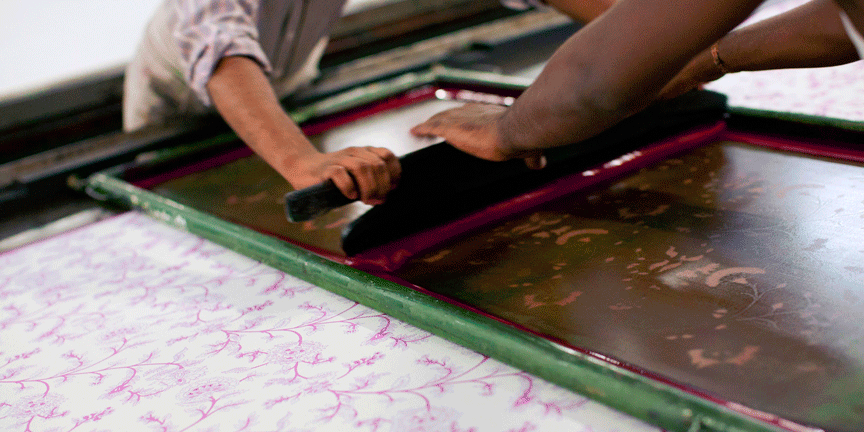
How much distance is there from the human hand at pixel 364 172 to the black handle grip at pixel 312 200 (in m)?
0.01

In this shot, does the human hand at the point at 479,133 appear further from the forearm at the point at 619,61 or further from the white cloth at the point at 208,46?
the white cloth at the point at 208,46

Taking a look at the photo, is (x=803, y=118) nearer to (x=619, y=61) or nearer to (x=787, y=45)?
(x=787, y=45)

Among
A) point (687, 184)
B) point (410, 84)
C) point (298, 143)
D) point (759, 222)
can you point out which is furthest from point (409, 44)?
point (759, 222)

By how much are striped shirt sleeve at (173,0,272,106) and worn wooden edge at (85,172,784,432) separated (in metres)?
0.39

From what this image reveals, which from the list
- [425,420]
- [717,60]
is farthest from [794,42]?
[425,420]

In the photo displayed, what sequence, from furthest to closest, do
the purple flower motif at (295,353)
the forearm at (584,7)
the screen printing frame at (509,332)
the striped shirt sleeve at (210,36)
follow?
the forearm at (584,7) < the striped shirt sleeve at (210,36) < the purple flower motif at (295,353) < the screen printing frame at (509,332)

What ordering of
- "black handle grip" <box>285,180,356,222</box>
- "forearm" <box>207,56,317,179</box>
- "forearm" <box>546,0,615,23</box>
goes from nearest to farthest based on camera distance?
"black handle grip" <box>285,180,356,222</box>
"forearm" <box>207,56,317,179</box>
"forearm" <box>546,0,615,23</box>

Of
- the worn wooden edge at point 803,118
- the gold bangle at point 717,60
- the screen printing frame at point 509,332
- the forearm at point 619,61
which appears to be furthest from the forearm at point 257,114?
the worn wooden edge at point 803,118

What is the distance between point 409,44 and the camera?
117 inches

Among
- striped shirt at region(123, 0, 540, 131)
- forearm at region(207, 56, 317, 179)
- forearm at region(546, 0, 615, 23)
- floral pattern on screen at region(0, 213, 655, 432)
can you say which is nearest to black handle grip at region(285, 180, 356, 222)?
floral pattern on screen at region(0, 213, 655, 432)

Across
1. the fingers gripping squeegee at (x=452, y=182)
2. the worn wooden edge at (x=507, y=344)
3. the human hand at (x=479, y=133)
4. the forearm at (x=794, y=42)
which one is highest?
the forearm at (x=794, y=42)

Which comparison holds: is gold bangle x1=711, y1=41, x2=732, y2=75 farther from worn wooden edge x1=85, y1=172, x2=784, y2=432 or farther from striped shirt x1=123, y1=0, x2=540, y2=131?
striped shirt x1=123, y1=0, x2=540, y2=131

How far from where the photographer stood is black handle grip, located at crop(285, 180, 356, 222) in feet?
2.98

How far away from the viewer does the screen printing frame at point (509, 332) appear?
Answer: 1.77ft
